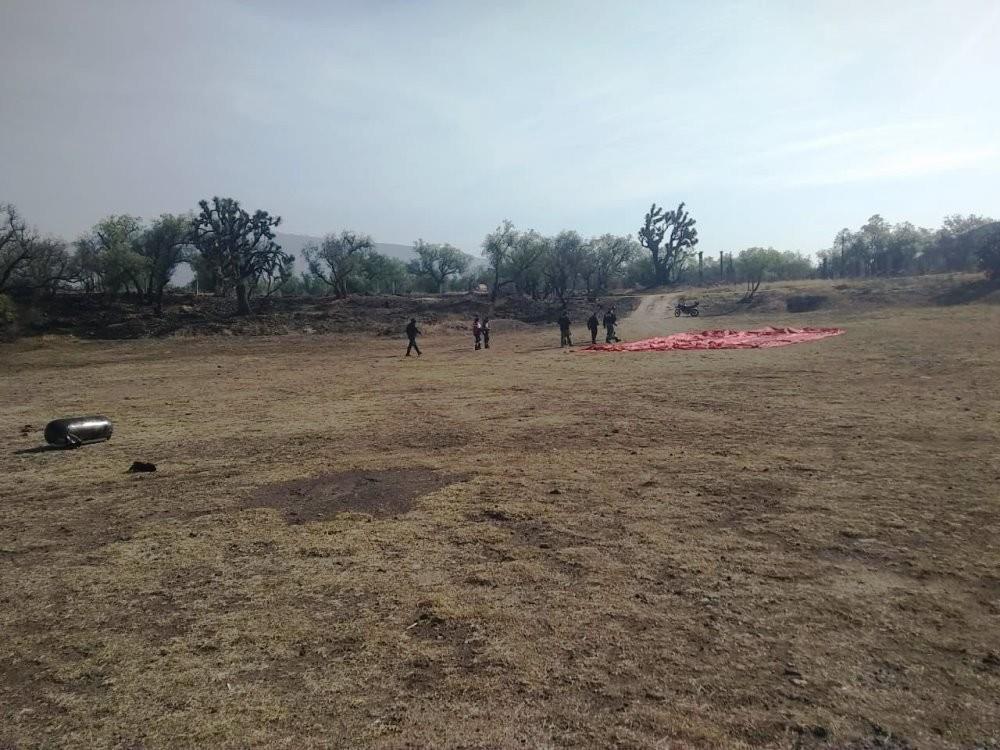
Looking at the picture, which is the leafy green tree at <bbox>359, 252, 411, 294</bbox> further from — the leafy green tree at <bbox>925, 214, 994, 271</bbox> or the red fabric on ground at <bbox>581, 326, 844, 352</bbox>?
the leafy green tree at <bbox>925, 214, 994, 271</bbox>

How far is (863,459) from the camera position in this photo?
7.20 metres

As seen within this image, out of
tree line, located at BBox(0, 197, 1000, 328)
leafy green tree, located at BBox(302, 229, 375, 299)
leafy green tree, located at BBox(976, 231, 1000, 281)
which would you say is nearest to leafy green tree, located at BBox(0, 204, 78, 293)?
tree line, located at BBox(0, 197, 1000, 328)

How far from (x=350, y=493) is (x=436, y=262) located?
209ft

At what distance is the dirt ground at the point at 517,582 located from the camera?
309 cm

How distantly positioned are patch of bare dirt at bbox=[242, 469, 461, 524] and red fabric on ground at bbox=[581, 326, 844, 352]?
17349 mm

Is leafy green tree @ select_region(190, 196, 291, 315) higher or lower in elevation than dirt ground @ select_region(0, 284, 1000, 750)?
higher

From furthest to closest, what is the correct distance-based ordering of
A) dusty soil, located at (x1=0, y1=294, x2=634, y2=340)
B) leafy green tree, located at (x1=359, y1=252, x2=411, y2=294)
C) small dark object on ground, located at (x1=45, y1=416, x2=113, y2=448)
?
leafy green tree, located at (x1=359, y1=252, x2=411, y2=294)
dusty soil, located at (x1=0, y1=294, x2=634, y2=340)
small dark object on ground, located at (x1=45, y1=416, x2=113, y2=448)

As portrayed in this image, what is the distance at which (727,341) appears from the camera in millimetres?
25172

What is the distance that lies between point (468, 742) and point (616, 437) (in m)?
6.37

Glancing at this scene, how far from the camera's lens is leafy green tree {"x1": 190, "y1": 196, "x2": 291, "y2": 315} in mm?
36969

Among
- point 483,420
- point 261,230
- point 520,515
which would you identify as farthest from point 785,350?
point 261,230

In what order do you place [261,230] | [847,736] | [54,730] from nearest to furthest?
1. [847,736]
2. [54,730]
3. [261,230]

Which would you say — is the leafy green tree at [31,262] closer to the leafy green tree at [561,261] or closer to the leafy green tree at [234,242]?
the leafy green tree at [234,242]

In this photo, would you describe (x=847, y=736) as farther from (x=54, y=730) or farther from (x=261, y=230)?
(x=261, y=230)
